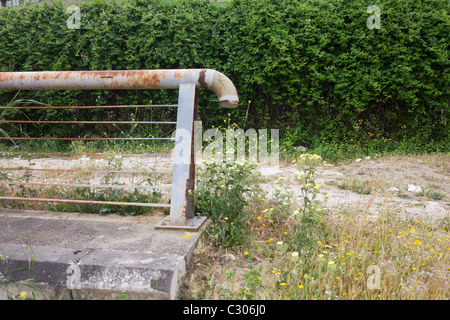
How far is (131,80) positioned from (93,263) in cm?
132

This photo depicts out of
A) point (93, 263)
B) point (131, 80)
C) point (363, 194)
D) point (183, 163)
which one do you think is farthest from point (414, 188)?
point (93, 263)

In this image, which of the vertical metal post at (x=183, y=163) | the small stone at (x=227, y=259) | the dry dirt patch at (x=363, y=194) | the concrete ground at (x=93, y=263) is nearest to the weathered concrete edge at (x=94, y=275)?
the concrete ground at (x=93, y=263)

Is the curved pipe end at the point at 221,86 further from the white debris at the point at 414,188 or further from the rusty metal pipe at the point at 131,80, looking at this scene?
the white debris at the point at 414,188

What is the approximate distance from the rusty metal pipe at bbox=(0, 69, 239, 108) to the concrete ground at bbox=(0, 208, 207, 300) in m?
1.02

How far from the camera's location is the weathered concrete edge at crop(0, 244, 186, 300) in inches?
66.2

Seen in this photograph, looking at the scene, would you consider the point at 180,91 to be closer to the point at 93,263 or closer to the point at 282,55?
the point at 93,263

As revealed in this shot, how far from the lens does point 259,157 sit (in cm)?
649

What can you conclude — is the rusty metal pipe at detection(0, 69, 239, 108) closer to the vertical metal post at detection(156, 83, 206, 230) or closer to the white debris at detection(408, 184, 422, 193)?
the vertical metal post at detection(156, 83, 206, 230)

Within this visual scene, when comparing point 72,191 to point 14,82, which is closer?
point 14,82

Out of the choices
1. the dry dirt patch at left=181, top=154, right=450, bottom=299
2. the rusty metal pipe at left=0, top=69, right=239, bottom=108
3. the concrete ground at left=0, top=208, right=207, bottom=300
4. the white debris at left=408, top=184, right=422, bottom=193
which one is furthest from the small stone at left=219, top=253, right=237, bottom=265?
the white debris at left=408, top=184, right=422, bottom=193

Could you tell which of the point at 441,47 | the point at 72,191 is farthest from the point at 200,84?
the point at 441,47
